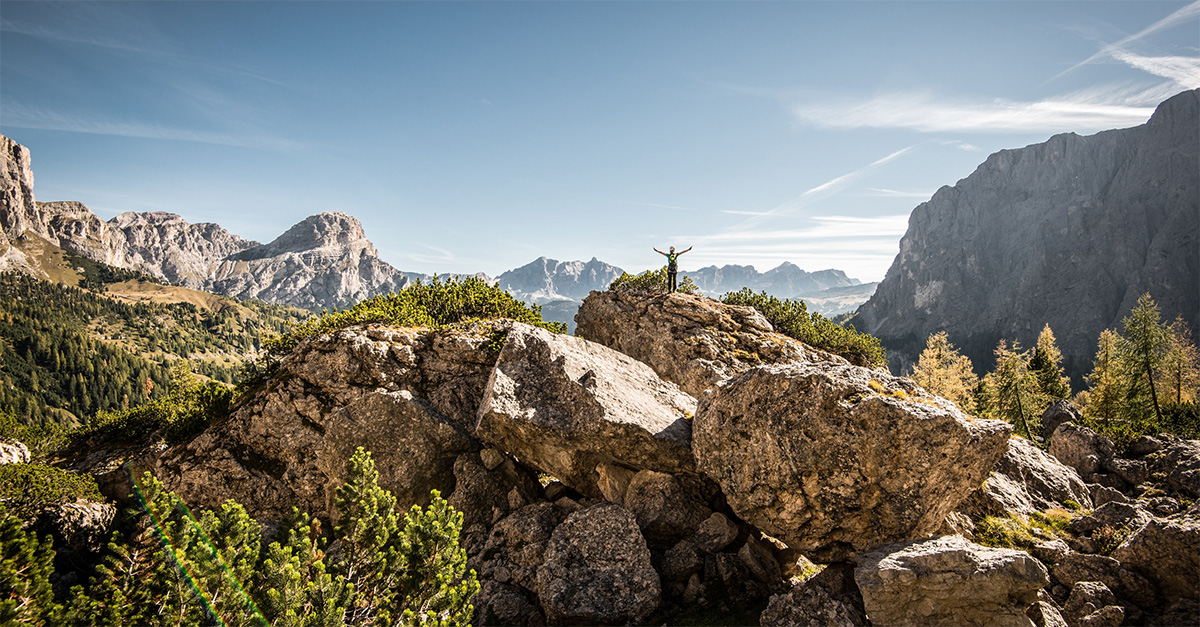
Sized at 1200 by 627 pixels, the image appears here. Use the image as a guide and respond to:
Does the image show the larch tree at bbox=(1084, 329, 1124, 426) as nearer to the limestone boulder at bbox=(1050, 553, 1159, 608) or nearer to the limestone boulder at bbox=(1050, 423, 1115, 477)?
the limestone boulder at bbox=(1050, 423, 1115, 477)

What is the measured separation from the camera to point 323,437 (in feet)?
66.6

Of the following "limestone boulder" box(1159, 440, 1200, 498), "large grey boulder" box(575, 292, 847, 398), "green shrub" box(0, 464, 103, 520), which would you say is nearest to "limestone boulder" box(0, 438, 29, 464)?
"green shrub" box(0, 464, 103, 520)

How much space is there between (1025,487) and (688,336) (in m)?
15.8

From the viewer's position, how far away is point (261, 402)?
21.5 m

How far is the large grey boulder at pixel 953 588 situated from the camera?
490 inches

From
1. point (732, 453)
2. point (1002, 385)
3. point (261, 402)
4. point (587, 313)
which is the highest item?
point (587, 313)

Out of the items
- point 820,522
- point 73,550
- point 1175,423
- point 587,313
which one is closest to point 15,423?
point 73,550

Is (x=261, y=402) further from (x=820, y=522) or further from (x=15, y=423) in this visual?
(x=15, y=423)

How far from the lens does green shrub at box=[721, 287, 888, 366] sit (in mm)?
30828

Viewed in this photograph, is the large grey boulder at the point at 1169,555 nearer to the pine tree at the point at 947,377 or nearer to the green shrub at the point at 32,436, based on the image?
the pine tree at the point at 947,377

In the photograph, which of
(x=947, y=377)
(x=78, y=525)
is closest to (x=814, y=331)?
(x=78, y=525)

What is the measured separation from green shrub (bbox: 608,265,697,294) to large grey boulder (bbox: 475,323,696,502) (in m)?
11.4

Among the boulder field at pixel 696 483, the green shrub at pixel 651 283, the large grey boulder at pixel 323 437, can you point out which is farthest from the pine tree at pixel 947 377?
the large grey boulder at pixel 323 437

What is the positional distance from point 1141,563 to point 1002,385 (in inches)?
1675
